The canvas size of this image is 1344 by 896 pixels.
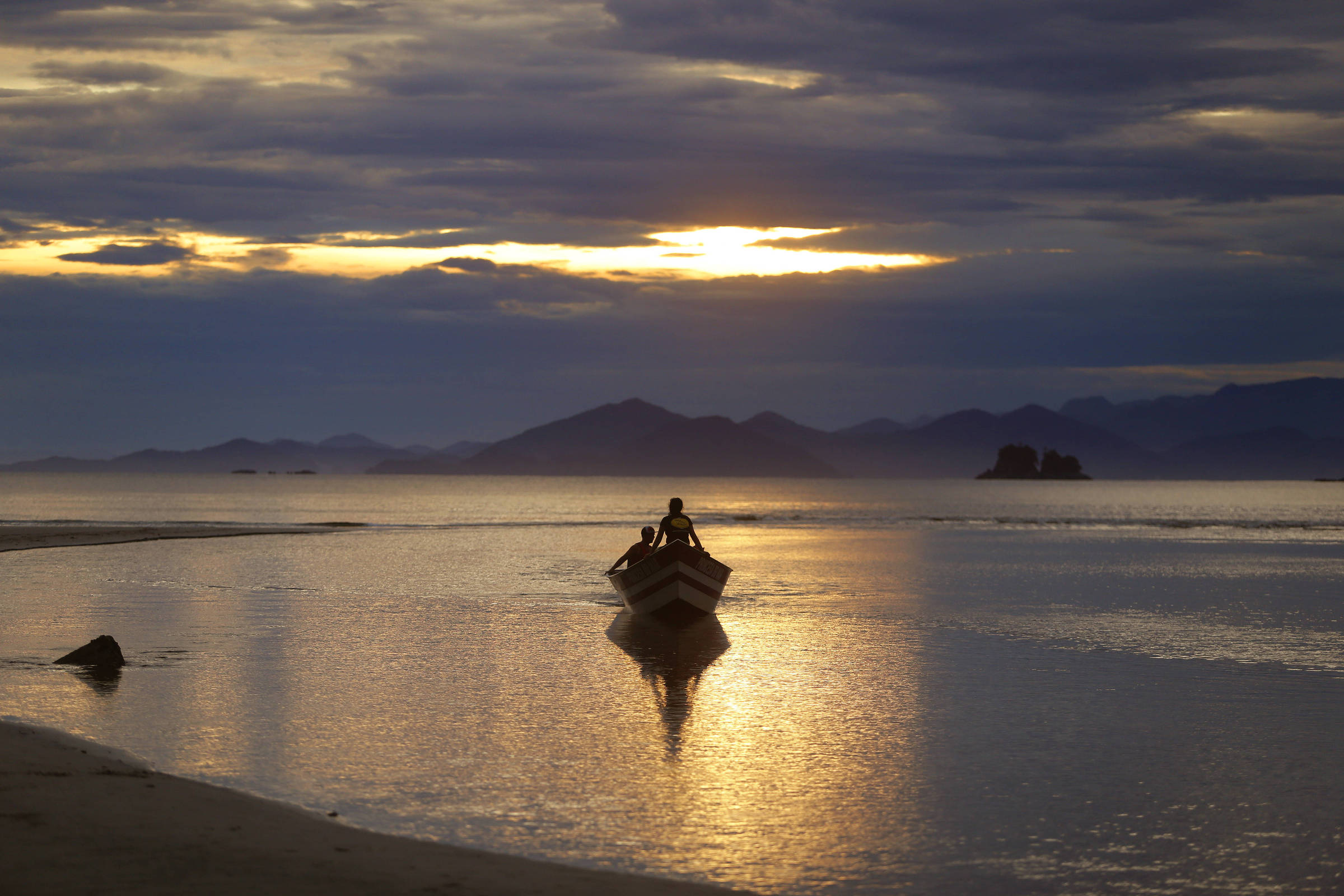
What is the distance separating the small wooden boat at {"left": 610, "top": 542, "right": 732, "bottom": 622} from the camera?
2641 centimetres

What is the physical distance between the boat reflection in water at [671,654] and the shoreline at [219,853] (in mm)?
4233

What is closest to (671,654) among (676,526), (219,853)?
(676,526)

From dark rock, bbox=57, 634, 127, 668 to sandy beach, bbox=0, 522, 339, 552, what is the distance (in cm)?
3422

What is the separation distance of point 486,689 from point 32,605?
1564 cm

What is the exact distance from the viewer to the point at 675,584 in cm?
2634

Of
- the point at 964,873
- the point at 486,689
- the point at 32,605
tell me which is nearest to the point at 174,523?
the point at 32,605

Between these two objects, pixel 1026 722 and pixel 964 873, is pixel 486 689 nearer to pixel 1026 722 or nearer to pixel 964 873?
pixel 1026 722

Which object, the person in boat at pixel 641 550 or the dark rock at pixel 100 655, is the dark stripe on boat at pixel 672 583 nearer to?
the person in boat at pixel 641 550

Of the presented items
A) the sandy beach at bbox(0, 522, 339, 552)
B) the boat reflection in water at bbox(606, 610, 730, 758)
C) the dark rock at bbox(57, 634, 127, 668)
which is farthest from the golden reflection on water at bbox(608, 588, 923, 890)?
the sandy beach at bbox(0, 522, 339, 552)

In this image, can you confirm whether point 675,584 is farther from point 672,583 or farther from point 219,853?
point 219,853

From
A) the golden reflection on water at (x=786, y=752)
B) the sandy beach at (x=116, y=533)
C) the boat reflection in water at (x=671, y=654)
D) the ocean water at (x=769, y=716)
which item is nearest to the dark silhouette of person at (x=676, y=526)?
the boat reflection in water at (x=671, y=654)

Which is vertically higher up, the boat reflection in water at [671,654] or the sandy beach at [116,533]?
the boat reflection in water at [671,654]

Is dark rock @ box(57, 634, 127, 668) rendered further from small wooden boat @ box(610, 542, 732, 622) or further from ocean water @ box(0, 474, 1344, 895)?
small wooden boat @ box(610, 542, 732, 622)

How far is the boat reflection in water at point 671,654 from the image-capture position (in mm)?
15406
